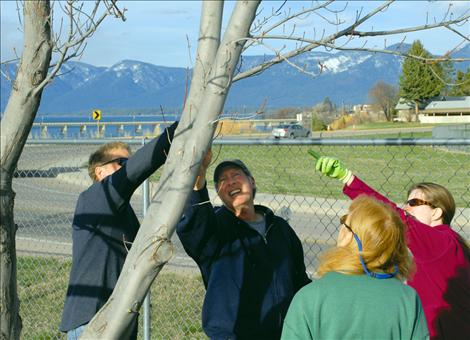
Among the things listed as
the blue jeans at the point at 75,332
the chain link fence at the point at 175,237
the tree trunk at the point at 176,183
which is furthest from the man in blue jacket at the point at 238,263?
the tree trunk at the point at 176,183

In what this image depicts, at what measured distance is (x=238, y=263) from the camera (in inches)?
137

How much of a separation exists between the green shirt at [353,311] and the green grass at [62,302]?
3791 mm

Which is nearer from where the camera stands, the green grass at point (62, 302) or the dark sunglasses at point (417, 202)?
the dark sunglasses at point (417, 202)

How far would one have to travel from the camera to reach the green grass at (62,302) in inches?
246

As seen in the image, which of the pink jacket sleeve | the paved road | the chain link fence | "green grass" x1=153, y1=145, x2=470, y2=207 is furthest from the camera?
"green grass" x1=153, y1=145, x2=470, y2=207

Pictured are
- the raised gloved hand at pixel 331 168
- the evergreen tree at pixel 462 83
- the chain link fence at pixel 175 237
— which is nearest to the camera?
the evergreen tree at pixel 462 83

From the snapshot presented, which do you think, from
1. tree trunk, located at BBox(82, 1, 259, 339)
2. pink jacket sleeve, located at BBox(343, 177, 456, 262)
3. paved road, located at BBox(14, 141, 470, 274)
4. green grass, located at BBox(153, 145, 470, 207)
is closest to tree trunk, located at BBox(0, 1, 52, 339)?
tree trunk, located at BBox(82, 1, 259, 339)

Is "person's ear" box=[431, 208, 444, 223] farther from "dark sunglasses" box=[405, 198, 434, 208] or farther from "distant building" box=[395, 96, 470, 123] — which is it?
"distant building" box=[395, 96, 470, 123]

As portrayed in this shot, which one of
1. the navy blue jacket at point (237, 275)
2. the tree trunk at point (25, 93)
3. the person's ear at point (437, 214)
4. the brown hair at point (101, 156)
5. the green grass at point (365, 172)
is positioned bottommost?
the green grass at point (365, 172)

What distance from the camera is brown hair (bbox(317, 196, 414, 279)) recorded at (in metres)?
2.54

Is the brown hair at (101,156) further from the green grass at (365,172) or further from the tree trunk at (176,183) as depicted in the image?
the green grass at (365,172)

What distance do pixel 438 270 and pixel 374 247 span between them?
0.82m

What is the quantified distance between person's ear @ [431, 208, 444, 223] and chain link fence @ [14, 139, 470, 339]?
846mm

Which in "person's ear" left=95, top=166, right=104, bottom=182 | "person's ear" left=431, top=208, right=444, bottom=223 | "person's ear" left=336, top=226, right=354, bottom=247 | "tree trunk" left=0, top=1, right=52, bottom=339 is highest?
"tree trunk" left=0, top=1, right=52, bottom=339
